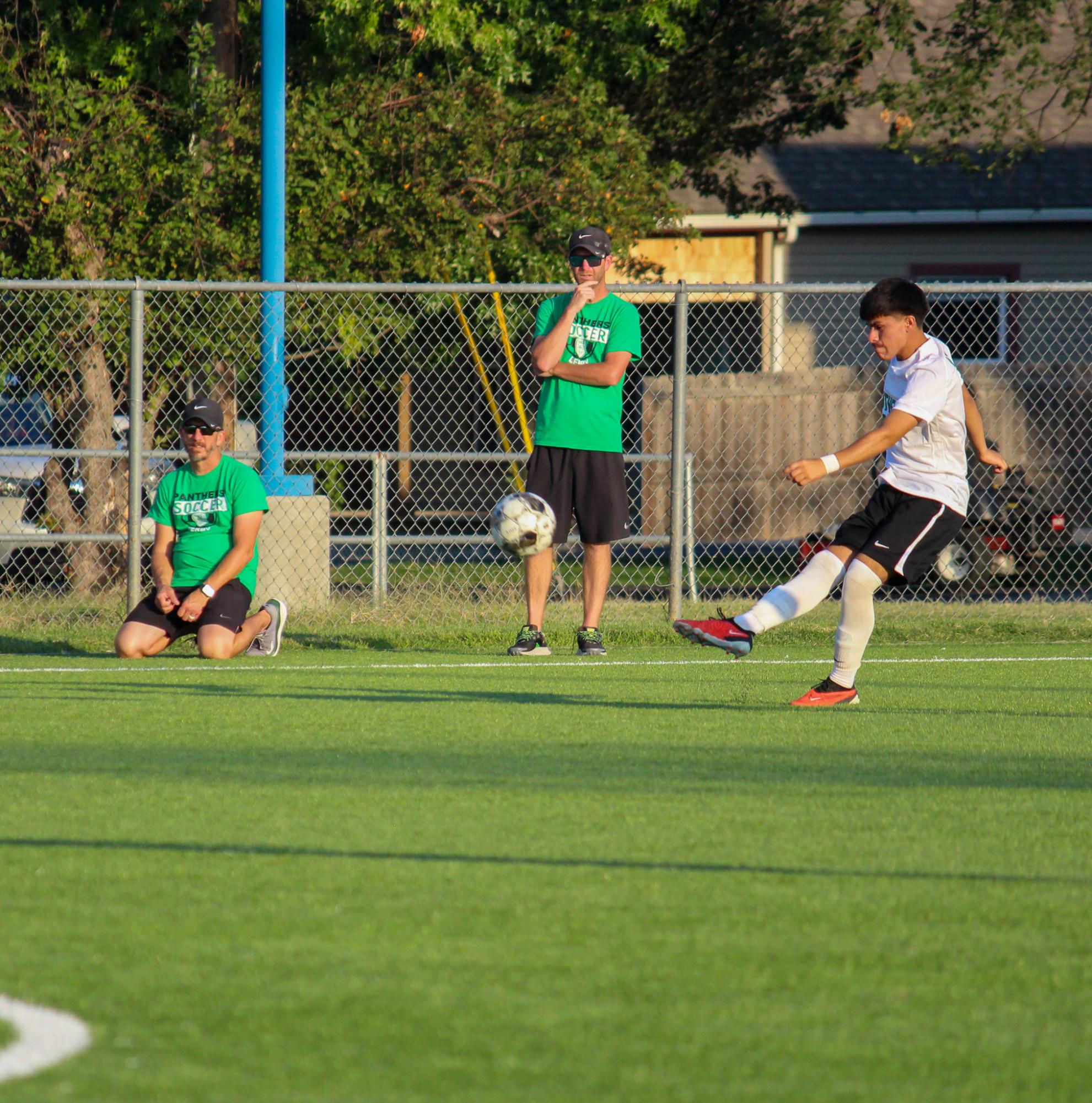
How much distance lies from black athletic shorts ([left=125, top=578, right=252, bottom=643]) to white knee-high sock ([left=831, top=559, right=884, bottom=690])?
3660 millimetres

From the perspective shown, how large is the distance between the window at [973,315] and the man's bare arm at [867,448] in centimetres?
1357

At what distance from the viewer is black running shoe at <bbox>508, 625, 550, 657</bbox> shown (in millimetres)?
9578

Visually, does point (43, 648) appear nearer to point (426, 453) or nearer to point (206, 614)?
point (206, 614)

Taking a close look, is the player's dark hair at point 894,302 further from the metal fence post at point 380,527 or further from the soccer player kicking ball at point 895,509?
the metal fence post at point 380,527

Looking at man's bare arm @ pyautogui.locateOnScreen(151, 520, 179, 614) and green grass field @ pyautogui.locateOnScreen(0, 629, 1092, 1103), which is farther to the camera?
man's bare arm @ pyautogui.locateOnScreen(151, 520, 179, 614)

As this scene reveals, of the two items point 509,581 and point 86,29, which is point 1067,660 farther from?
point 86,29

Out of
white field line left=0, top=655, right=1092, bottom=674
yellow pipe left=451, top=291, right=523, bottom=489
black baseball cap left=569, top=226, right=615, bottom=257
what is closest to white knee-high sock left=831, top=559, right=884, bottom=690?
white field line left=0, top=655, right=1092, bottom=674

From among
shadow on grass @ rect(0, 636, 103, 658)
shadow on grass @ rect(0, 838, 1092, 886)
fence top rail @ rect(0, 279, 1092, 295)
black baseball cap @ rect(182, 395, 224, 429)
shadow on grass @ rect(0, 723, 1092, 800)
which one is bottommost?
shadow on grass @ rect(0, 636, 103, 658)

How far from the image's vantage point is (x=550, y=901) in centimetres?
398

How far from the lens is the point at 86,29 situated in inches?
522

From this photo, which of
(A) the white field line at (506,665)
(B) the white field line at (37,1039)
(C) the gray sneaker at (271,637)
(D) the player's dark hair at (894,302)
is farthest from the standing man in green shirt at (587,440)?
(B) the white field line at (37,1039)

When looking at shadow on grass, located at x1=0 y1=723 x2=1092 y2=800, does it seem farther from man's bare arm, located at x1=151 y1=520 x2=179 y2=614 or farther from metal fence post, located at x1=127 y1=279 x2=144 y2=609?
metal fence post, located at x1=127 y1=279 x2=144 y2=609

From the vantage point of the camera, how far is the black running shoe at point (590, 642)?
31.6 feet

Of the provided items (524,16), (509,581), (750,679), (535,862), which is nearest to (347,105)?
(524,16)
